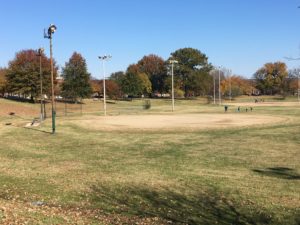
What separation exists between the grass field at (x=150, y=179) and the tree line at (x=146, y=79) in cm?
5003

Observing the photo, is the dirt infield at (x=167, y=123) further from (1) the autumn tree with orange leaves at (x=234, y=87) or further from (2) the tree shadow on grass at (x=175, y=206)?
(1) the autumn tree with orange leaves at (x=234, y=87)

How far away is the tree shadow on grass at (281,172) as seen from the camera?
16516 millimetres

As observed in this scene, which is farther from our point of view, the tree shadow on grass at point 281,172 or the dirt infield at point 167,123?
the dirt infield at point 167,123

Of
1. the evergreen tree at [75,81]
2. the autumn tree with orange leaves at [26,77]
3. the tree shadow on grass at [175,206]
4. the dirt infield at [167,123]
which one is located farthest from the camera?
the evergreen tree at [75,81]

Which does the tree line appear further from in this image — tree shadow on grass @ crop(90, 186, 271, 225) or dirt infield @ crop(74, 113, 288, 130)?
tree shadow on grass @ crop(90, 186, 271, 225)

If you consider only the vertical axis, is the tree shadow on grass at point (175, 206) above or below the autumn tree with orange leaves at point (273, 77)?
below

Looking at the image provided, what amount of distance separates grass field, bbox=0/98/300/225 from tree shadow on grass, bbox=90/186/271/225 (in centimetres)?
3

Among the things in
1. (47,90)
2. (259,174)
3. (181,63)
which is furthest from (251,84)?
(259,174)

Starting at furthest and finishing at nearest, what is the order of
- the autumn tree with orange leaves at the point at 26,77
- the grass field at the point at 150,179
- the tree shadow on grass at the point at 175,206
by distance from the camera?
the autumn tree with orange leaves at the point at 26,77 < the grass field at the point at 150,179 < the tree shadow on grass at the point at 175,206

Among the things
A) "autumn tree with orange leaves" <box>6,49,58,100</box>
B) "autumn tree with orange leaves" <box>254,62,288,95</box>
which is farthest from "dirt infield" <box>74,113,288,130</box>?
"autumn tree with orange leaves" <box>254,62,288,95</box>

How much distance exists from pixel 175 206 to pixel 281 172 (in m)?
7.34

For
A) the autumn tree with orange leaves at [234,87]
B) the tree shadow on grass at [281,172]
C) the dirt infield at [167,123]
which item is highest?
the autumn tree with orange leaves at [234,87]

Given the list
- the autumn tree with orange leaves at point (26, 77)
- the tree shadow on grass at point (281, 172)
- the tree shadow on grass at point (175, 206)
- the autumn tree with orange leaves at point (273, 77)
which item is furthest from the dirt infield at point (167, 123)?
the autumn tree with orange leaves at point (273, 77)

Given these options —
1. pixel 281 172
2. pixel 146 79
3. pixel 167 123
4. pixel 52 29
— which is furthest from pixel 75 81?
pixel 281 172
